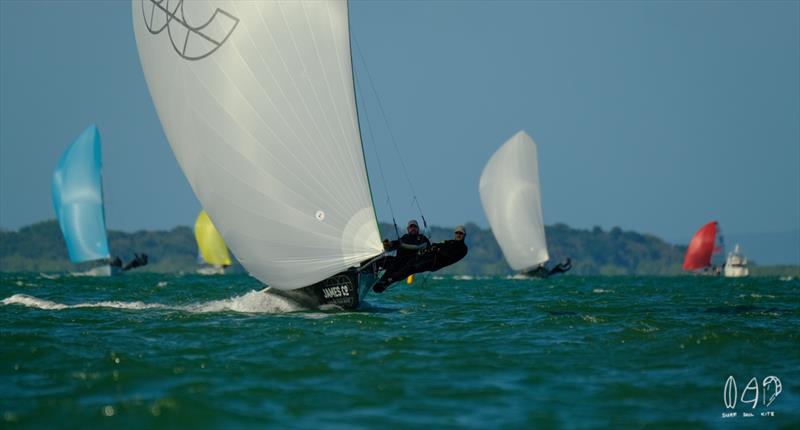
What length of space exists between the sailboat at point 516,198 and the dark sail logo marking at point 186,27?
49.7m

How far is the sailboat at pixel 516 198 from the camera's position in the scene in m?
69.9

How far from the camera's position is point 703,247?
115 meters

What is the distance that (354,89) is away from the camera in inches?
794

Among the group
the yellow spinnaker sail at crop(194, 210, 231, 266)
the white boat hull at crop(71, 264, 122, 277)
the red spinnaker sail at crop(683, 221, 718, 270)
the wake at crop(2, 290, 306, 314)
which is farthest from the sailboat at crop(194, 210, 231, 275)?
the wake at crop(2, 290, 306, 314)

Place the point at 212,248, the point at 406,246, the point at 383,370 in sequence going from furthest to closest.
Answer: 1. the point at 212,248
2. the point at 406,246
3. the point at 383,370

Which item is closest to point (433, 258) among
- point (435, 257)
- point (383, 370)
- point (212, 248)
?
point (435, 257)

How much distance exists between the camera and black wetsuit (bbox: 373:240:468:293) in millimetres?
20672

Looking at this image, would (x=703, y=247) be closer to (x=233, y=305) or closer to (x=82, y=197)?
(x=82, y=197)

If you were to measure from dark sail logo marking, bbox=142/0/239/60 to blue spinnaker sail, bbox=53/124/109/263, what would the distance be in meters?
47.3

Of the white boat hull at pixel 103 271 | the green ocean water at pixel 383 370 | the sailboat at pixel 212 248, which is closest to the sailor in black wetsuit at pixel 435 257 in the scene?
the green ocean water at pixel 383 370

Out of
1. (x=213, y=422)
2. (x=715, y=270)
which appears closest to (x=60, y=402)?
(x=213, y=422)

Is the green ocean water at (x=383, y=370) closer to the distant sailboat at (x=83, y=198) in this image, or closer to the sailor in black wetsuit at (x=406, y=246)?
the sailor in black wetsuit at (x=406, y=246)

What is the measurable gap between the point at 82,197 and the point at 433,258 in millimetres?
50825

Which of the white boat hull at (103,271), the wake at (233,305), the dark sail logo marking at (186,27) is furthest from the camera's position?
the white boat hull at (103,271)
